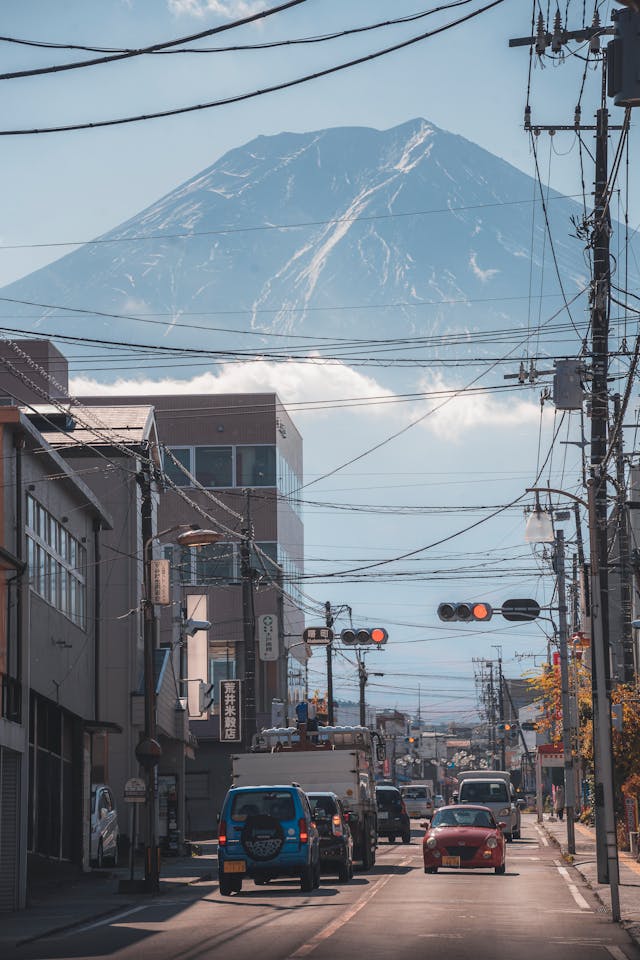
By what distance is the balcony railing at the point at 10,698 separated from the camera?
28375 millimetres

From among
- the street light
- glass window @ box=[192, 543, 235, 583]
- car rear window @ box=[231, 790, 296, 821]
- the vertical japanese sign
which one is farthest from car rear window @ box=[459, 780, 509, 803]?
glass window @ box=[192, 543, 235, 583]

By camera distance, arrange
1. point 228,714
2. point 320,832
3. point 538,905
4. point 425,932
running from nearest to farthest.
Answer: point 425,932
point 538,905
point 320,832
point 228,714

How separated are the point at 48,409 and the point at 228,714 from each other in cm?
2002

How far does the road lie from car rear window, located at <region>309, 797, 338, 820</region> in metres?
1.41

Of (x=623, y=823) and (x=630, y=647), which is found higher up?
(x=630, y=647)

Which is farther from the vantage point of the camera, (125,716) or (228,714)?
(228,714)

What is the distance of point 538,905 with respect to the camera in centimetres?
2561

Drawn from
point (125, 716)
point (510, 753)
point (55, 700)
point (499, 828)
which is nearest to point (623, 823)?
point (499, 828)

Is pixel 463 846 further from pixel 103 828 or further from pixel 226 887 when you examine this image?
pixel 103 828

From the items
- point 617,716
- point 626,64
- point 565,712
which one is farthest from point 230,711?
point 626,64

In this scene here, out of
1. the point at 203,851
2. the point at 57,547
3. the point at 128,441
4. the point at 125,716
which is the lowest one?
the point at 203,851

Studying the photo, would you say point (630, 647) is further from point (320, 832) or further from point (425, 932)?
point (425, 932)

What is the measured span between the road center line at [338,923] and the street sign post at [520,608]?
12.6 metres

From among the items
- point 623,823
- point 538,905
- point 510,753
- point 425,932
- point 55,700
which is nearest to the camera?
point 425,932
